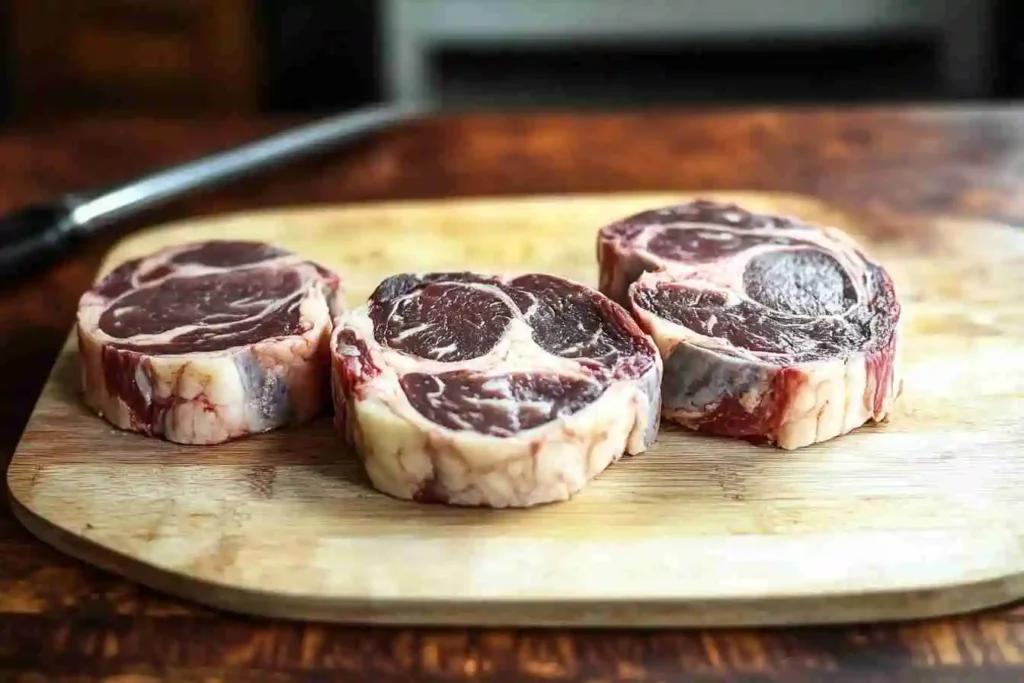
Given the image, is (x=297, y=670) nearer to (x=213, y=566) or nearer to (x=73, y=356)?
(x=213, y=566)

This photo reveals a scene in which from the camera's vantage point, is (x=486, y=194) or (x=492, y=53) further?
(x=492, y=53)

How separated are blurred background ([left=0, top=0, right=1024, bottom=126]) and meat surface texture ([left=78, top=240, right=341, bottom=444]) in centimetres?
296

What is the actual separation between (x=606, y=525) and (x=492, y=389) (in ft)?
0.95

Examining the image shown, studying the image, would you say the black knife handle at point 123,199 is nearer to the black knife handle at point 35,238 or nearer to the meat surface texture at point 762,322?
the black knife handle at point 35,238

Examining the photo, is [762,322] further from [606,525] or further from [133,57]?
[133,57]

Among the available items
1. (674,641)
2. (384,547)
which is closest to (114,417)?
(384,547)

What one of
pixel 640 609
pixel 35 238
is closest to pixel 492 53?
pixel 35 238

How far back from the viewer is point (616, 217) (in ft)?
9.84

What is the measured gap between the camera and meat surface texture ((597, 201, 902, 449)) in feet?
6.73

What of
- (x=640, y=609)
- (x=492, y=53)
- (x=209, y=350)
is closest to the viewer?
(x=640, y=609)

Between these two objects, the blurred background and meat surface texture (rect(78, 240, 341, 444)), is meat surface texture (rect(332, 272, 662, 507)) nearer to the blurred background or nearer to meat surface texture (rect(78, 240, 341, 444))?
meat surface texture (rect(78, 240, 341, 444))

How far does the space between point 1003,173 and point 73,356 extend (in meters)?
2.57

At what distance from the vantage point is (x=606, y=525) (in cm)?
188

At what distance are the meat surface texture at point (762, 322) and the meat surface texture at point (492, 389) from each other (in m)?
0.09
